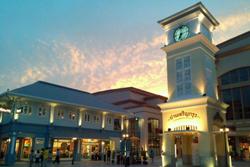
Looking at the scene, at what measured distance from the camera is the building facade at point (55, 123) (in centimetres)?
2773

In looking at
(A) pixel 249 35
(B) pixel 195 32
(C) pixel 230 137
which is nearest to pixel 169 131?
(B) pixel 195 32

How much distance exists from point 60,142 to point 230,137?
26518 mm

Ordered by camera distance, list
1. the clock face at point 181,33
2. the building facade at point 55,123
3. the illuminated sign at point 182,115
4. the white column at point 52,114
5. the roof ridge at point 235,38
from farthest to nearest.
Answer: the roof ridge at point 235,38 < the white column at point 52,114 < the building facade at point 55,123 < the clock face at point 181,33 < the illuminated sign at point 182,115

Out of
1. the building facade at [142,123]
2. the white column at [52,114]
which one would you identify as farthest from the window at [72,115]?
the building facade at [142,123]

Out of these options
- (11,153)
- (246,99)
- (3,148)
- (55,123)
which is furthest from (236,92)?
(3,148)

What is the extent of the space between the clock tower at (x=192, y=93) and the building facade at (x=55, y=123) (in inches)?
537

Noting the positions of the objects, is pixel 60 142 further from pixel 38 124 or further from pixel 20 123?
pixel 20 123

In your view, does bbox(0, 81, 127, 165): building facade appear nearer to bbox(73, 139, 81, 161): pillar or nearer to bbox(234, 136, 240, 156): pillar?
bbox(73, 139, 81, 161): pillar

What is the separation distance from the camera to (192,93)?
2333 cm

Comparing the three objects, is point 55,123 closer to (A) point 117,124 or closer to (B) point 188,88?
(A) point 117,124

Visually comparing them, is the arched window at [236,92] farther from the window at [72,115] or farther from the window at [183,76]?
the window at [72,115]

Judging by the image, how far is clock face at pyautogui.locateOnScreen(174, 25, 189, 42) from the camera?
2456 centimetres

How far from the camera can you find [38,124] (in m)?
29.3

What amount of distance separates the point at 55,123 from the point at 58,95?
3.83m
